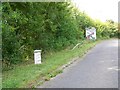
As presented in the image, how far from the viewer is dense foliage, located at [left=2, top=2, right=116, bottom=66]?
15.2 meters

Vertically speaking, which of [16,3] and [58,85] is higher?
[16,3]

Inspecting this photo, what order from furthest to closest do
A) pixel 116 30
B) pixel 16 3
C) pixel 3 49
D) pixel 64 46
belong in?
pixel 116 30, pixel 64 46, pixel 16 3, pixel 3 49

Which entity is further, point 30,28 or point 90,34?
point 90,34

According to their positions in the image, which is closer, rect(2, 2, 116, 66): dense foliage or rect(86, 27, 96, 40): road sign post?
rect(2, 2, 116, 66): dense foliage

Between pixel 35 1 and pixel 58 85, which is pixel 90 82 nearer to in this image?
pixel 58 85

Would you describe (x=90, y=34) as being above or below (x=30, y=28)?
below

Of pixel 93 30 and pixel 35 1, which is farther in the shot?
pixel 93 30

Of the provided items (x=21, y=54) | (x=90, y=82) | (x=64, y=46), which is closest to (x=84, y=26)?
(x=64, y=46)

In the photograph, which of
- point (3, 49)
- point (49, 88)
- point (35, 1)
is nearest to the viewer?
point (49, 88)

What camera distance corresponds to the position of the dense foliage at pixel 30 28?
15.2 m

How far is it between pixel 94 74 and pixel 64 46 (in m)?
17.3

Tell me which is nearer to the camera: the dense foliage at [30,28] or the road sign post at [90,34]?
the dense foliage at [30,28]

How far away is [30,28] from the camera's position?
64.2 ft

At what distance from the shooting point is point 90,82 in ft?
37.7
